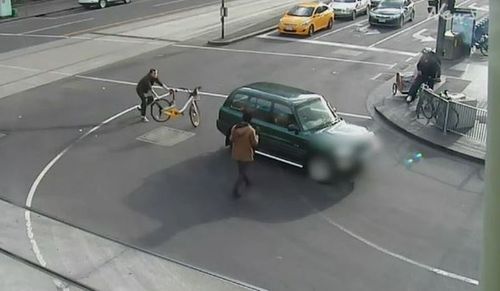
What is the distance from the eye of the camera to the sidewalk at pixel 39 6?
118ft

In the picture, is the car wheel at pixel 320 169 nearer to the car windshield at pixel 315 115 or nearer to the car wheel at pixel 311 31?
the car windshield at pixel 315 115

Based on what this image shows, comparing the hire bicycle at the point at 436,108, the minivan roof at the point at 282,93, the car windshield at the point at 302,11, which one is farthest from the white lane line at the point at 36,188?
the car windshield at the point at 302,11

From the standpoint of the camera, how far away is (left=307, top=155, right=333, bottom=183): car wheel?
12.2 metres

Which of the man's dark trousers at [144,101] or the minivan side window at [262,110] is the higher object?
the minivan side window at [262,110]

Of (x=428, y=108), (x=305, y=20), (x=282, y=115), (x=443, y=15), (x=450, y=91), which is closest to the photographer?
(x=282, y=115)

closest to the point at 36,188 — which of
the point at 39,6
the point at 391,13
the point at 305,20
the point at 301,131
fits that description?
the point at 301,131

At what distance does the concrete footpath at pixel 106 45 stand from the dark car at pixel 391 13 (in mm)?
5804

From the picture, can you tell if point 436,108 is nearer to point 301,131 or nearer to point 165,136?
point 301,131

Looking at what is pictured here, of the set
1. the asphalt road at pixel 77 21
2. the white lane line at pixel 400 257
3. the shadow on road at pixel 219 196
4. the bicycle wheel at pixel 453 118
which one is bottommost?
the white lane line at pixel 400 257

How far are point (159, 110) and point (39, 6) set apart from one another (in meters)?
25.7

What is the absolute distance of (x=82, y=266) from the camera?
924cm

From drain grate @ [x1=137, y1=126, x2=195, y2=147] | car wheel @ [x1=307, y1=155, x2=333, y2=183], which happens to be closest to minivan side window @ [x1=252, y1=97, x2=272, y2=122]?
car wheel @ [x1=307, y1=155, x2=333, y2=183]

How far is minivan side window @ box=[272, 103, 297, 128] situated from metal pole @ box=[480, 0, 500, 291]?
26.1ft

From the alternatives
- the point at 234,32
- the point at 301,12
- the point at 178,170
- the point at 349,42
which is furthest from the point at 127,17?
the point at 178,170
